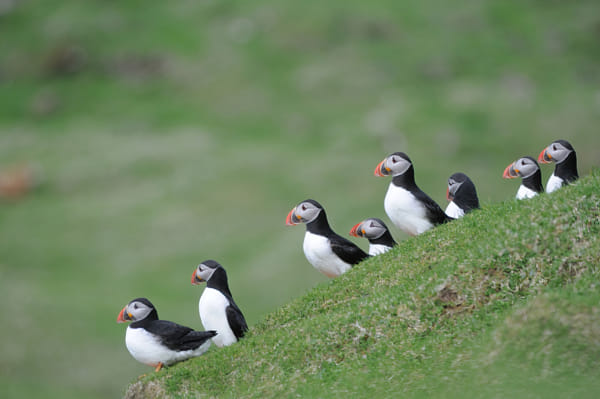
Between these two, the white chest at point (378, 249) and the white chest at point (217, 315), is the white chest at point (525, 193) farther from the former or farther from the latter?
the white chest at point (217, 315)

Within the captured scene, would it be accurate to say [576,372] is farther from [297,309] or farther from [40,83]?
[40,83]

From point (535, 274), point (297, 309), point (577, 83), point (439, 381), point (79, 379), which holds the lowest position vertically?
point (439, 381)

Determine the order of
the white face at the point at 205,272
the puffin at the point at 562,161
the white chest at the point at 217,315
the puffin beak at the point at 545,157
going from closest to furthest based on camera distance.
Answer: the white chest at the point at 217,315 → the white face at the point at 205,272 → the puffin at the point at 562,161 → the puffin beak at the point at 545,157

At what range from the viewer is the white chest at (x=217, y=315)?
1316cm

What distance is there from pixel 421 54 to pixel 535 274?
45653mm

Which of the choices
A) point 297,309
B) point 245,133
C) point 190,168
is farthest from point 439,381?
point 245,133

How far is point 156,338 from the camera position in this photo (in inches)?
501

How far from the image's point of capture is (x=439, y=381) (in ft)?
35.2

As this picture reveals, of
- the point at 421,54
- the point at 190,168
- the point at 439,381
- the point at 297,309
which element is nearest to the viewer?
the point at 439,381

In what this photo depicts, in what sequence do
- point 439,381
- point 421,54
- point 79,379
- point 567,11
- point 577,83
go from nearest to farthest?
point 439,381
point 79,379
point 577,83
point 421,54
point 567,11

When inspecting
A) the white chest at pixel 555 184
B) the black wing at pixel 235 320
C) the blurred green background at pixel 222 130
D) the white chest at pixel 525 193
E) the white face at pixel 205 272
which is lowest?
the white chest at pixel 555 184

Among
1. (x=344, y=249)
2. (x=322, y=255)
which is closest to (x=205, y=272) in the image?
(x=322, y=255)

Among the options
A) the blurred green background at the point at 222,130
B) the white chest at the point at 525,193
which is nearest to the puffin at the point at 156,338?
the white chest at the point at 525,193

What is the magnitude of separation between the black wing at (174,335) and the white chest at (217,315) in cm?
42
